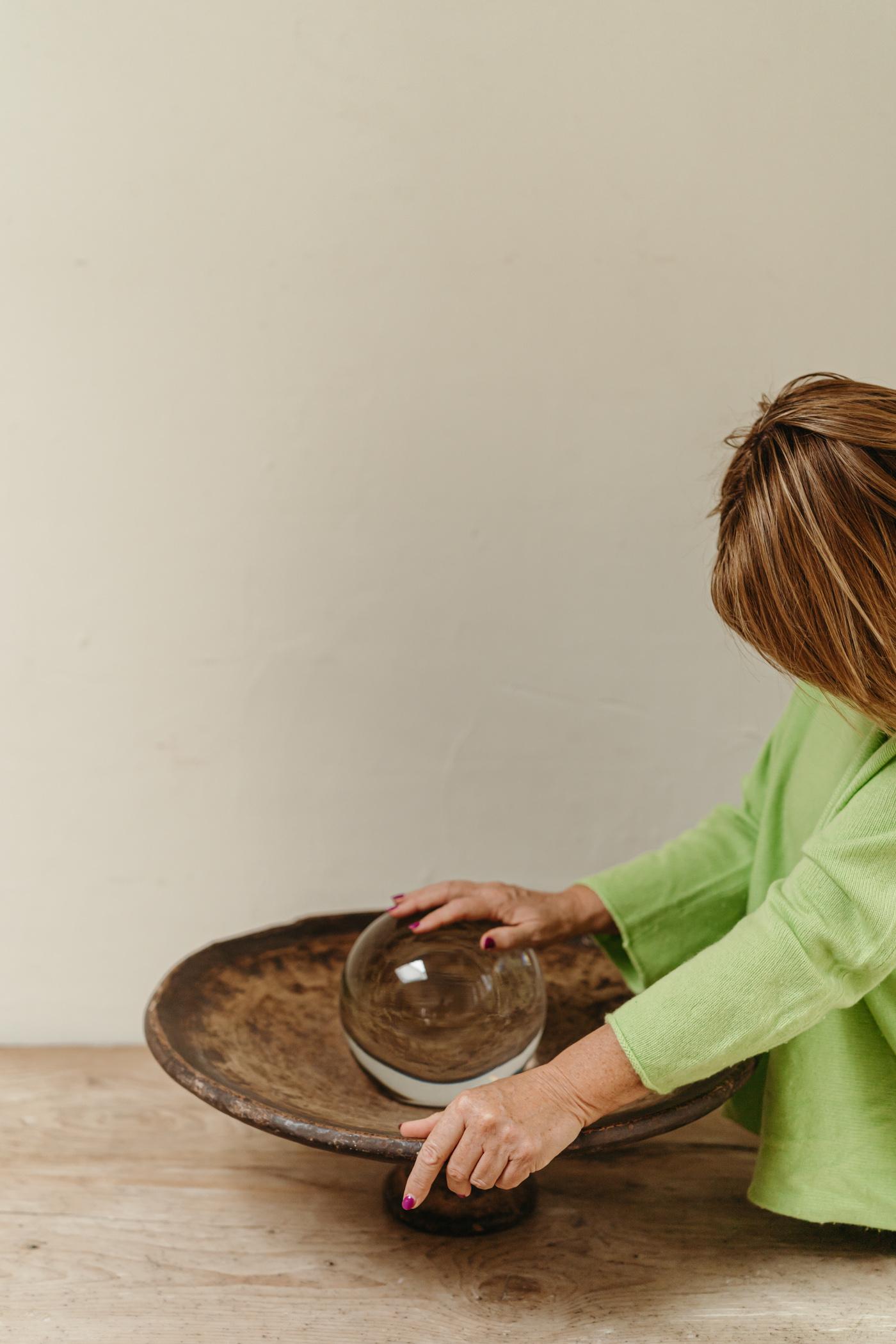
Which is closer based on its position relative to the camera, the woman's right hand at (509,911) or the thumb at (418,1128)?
the thumb at (418,1128)

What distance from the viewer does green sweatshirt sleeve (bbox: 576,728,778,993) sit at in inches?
41.4

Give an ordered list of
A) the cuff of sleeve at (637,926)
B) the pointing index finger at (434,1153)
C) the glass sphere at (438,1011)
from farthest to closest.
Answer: the cuff of sleeve at (637,926)
the glass sphere at (438,1011)
the pointing index finger at (434,1153)

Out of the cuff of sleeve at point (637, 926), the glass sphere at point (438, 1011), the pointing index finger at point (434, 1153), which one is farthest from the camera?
the cuff of sleeve at point (637, 926)

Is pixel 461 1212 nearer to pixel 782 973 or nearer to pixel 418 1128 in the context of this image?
pixel 418 1128

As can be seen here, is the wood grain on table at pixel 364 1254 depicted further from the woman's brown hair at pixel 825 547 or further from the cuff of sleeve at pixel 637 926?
the woman's brown hair at pixel 825 547

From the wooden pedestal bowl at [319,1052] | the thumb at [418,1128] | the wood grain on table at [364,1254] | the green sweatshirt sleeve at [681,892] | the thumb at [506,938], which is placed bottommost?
the wood grain on table at [364,1254]

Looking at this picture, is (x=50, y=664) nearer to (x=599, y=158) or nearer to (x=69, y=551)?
(x=69, y=551)

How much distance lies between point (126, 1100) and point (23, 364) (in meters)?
0.77

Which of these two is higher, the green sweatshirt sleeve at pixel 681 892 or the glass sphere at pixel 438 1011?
the green sweatshirt sleeve at pixel 681 892

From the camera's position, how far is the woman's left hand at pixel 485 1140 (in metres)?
0.74

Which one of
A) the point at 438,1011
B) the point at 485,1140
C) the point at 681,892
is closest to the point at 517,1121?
the point at 485,1140

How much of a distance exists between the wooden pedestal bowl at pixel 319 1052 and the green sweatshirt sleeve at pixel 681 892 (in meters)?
0.07

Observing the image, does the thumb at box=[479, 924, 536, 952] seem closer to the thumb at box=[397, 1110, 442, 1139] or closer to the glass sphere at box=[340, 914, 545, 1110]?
the glass sphere at box=[340, 914, 545, 1110]

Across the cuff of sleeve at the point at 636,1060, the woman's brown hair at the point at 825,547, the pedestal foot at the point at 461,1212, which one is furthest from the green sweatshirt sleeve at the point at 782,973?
the pedestal foot at the point at 461,1212
